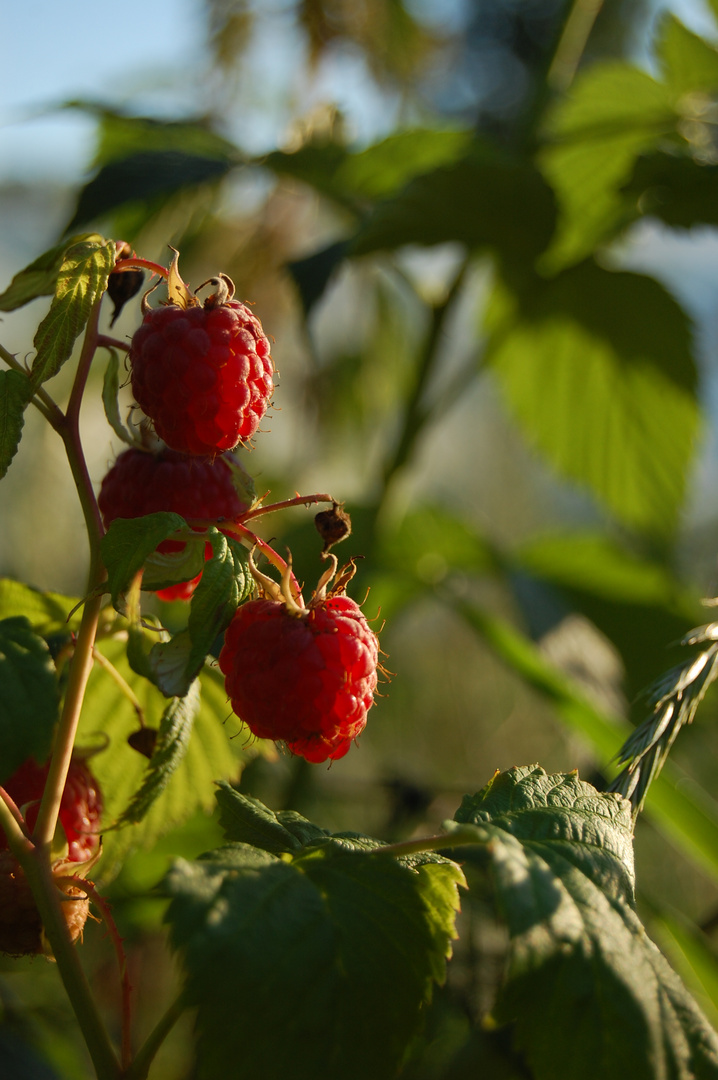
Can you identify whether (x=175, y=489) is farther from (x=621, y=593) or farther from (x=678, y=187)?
(x=621, y=593)

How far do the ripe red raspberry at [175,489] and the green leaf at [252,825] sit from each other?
0.08 meters

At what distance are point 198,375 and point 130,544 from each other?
74 millimetres

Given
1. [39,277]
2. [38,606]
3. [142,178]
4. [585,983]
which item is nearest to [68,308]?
[39,277]

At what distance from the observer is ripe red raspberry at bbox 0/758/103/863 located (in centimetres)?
35

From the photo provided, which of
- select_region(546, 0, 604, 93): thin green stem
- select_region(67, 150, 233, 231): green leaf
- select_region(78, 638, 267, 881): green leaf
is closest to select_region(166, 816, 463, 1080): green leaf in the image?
select_region(78, 638, 267, 881): green leaf

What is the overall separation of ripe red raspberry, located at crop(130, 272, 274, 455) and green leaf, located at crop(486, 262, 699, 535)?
1.98 ft

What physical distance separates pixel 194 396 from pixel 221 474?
41 mm

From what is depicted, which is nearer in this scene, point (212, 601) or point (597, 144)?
point (212, 601)

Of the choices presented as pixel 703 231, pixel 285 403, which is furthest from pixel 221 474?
pixel 285 403

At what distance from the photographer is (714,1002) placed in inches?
20.6

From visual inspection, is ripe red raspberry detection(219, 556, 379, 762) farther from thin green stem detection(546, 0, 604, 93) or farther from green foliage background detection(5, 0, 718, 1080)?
thin green stem detection(546, 0, 604, 93)

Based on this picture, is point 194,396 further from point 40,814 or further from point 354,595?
point 354,595

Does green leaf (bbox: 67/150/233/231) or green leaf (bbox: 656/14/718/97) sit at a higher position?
green leaf (bbox: 656/14/718/97)

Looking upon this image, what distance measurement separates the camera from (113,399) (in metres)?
0.34
